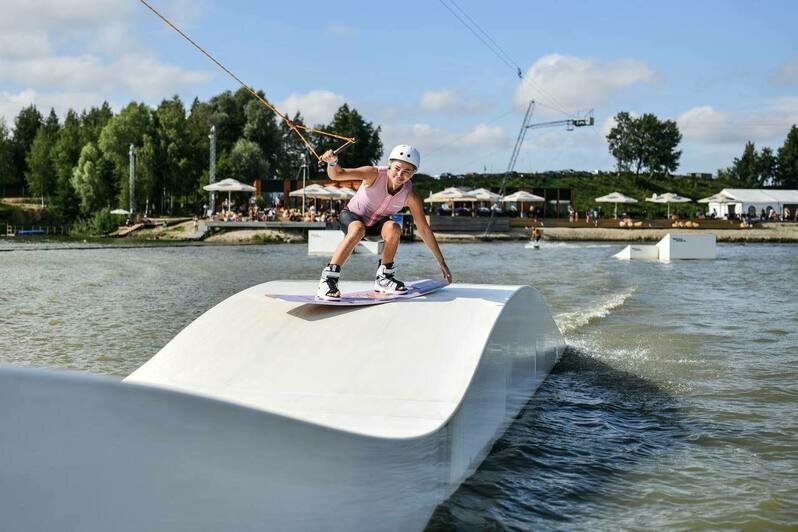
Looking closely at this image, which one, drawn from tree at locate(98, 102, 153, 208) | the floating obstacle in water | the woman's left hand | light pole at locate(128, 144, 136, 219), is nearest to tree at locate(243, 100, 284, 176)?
tree at locate(98, 102, 153, 208)

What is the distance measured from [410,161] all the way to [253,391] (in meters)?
2.68

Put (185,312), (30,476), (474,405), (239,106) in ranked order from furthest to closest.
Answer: (239,106), (185,312), (474,405), (30,476)

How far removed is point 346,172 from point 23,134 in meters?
122

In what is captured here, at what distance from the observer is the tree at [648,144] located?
127 m

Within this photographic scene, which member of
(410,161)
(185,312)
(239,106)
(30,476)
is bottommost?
(185,312)

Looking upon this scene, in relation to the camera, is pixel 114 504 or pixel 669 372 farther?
pixel 669 372

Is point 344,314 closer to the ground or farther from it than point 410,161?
closer to the ground

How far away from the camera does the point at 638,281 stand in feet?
74.9

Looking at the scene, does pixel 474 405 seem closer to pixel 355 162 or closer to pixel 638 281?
pixel 638 281

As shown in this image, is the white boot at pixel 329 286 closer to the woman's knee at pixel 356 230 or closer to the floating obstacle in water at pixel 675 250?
the woman's knee at pixel 356 230

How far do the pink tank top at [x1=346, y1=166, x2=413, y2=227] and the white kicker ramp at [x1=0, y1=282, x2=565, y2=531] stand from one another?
0.95 meters

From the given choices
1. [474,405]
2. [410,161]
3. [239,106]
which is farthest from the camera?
[239,106]

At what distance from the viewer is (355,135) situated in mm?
108125

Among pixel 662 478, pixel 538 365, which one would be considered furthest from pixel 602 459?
pixel 538 365
